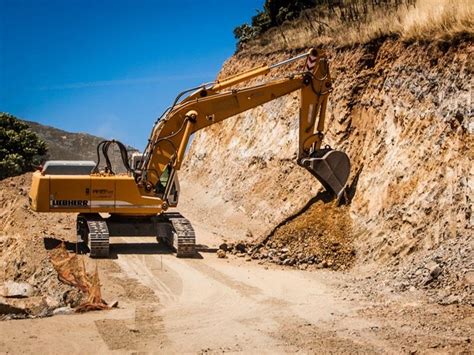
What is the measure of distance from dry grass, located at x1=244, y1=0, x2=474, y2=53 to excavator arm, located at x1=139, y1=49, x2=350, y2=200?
2718 millimetres

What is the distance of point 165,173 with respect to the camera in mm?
17734

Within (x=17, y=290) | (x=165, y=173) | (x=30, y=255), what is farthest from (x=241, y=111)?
(x=17, y=290)

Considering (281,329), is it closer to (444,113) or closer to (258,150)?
(444,113)

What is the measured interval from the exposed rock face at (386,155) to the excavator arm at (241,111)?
0.89 m

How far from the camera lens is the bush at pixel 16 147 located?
39594mm

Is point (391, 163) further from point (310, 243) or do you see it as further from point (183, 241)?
point (183, 241)

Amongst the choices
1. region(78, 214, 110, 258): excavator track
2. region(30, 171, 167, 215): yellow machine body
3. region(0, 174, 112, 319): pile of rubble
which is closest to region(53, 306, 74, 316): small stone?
region(0, 174, 112, 319): pile of rubble

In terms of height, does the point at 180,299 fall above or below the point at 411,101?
below

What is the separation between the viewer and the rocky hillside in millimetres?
13641

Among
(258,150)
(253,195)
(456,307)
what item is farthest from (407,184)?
(258,150)

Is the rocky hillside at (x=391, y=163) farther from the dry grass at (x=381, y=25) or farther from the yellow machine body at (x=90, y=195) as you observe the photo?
the yellow machine body at (x=90, y=195)

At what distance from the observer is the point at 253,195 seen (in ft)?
79.9

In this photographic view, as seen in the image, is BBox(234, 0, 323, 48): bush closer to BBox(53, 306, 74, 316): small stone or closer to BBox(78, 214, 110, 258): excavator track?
BBox(78, 214, 110, 258): excavator track

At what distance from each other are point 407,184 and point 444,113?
5.63 feet
